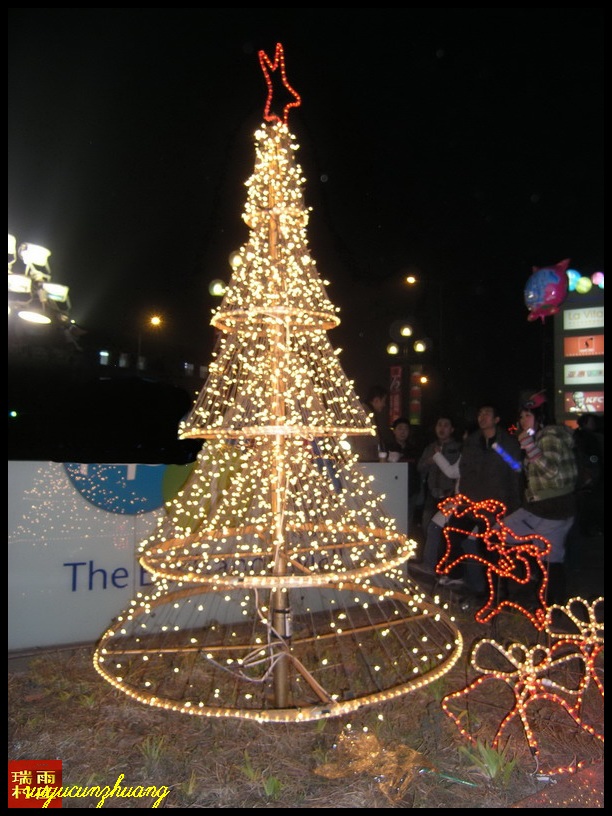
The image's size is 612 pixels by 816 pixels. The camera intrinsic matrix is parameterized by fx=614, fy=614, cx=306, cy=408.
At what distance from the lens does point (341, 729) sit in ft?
11.3

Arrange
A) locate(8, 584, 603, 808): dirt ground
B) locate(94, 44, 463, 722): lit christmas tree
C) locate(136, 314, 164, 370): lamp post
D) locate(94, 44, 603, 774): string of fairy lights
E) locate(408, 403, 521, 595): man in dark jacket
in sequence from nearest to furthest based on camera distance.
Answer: locate(8, 584, 603, 808): dirt ground, locate(94, 44, 603, 774): string of fairy lights, locate(94, 44, 463, 722): lit christmas tree, locate(408, 403, 521, 595): man in dark jacket, locate(136, 314, 164, 370): lamp post

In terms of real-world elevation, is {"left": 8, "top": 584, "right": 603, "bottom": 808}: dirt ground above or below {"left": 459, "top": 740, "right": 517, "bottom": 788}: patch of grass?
below

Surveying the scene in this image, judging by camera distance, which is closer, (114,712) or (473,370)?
(114,712)

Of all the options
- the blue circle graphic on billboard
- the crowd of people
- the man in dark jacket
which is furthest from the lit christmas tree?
the man in dark jacket

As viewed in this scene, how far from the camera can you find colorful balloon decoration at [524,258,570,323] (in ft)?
38.5

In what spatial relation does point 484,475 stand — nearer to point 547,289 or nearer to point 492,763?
point 492,763

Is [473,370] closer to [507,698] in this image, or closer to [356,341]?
[356,341]

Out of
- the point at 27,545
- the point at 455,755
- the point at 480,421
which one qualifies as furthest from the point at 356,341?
the point at 455,755

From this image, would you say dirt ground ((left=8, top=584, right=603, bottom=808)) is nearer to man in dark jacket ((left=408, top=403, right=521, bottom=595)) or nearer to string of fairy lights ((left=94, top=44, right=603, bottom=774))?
string of fairy lights ((left=94, top=44, right=603, bottom=774))

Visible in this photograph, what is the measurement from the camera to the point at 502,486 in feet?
18.4

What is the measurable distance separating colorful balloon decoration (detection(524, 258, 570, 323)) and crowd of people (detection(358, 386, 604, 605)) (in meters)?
4.94

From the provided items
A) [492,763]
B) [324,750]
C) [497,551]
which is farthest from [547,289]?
[324,750]

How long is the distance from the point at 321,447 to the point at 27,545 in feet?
8.31

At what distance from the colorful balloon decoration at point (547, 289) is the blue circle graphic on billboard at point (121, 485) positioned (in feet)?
29.9
